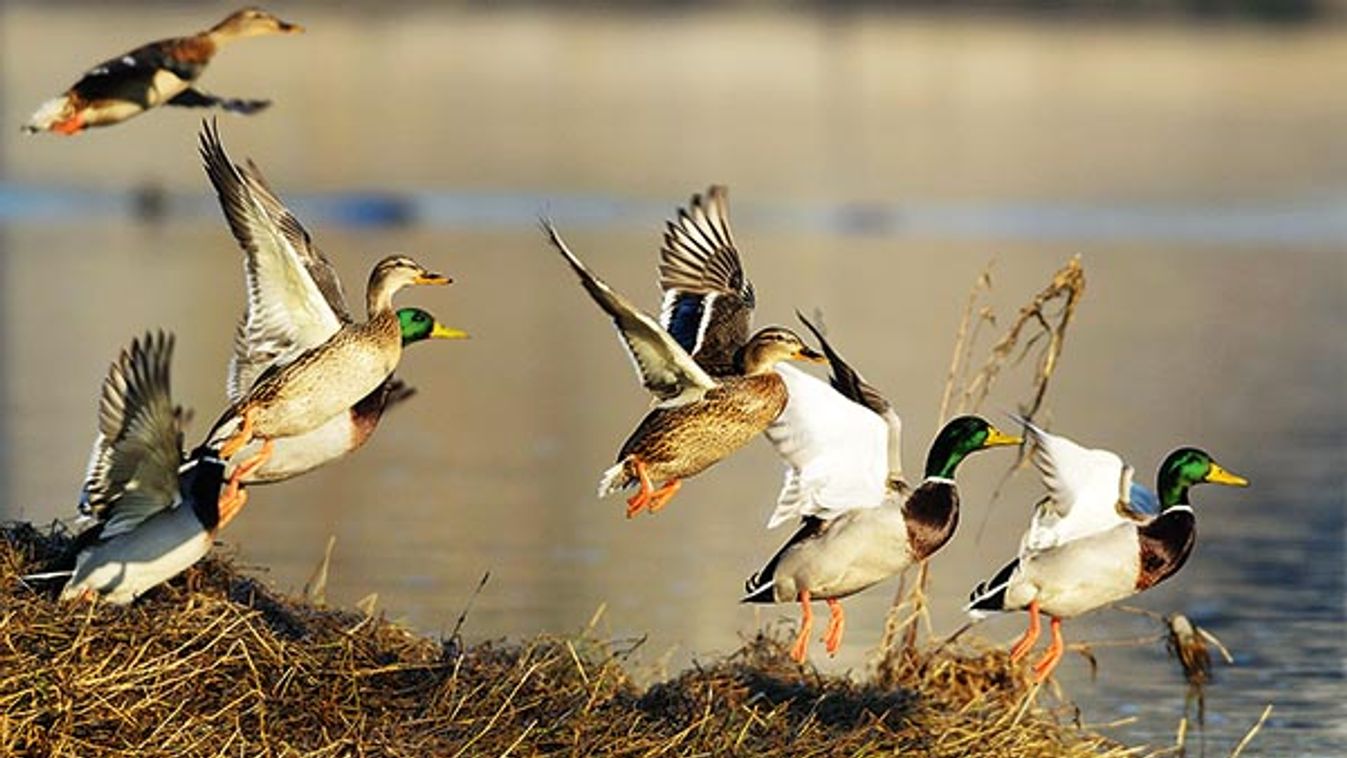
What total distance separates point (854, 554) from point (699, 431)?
2.00 ft

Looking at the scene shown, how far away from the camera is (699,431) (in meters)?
9.28

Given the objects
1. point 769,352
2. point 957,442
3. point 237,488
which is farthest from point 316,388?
point 957,442

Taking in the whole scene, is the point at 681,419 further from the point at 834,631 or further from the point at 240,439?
the point at 240,439

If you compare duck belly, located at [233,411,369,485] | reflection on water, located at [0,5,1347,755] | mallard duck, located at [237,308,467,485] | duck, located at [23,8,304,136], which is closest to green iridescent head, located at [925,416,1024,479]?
reflection on water, located at [0,5,1347,755]

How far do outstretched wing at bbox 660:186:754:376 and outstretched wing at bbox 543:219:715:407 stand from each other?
0.55 metres

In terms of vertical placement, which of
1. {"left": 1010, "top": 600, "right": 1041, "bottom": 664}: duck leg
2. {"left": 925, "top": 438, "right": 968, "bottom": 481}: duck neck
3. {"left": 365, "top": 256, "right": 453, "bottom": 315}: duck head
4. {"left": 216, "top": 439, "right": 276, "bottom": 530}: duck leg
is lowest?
{"left": 1010, "top": 600, "right": 1041, "bottom": 664}: duck leg

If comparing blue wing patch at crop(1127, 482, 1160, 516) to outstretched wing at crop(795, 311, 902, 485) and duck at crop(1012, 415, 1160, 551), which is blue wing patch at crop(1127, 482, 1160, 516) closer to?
duck at crop(1012, 415, 1160, 551)

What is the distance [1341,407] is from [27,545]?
15528 mm

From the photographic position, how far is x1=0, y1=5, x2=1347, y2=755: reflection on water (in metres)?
14.4

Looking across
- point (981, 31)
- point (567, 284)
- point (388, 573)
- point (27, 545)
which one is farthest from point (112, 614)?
point (981, 31)

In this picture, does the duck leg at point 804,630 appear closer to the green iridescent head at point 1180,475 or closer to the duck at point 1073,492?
the duck at point 1073,492

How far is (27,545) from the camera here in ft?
30.9

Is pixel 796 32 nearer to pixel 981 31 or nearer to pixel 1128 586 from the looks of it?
pixel 981 31

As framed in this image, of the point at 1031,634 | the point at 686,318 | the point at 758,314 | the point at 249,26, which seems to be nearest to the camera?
the point at 1031,634
